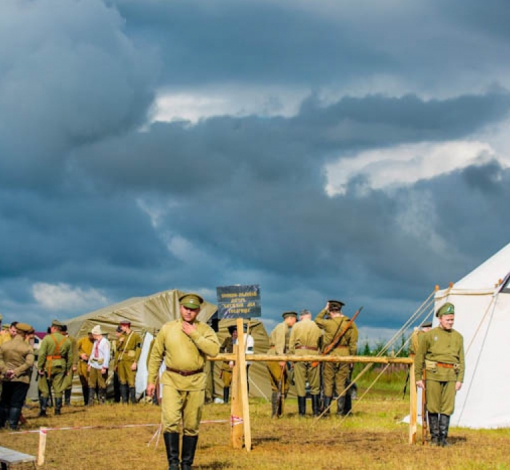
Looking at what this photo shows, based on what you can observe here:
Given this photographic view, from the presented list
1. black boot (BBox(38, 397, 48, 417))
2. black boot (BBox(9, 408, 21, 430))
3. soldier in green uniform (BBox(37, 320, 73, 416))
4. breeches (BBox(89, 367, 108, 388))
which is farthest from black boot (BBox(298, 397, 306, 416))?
breeches (BBox(89, 367, 108, 388))

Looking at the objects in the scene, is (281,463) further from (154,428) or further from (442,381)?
(154,428)

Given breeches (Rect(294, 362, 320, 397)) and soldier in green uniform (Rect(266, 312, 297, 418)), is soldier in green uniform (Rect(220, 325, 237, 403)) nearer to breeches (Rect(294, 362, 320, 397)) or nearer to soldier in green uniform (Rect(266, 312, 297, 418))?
soldier in green uniform (Rect(266, 312, 297, 418))

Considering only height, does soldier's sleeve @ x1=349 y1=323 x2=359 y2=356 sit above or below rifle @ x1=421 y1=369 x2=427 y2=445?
above

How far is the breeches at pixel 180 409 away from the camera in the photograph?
32.9 feet

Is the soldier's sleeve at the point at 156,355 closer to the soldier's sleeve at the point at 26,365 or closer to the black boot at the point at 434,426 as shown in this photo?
the black boot at the point at 434,426

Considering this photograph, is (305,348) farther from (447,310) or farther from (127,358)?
(127,358)

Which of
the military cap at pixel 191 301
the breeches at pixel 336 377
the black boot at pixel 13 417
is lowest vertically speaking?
the black boot at pixel 13 417

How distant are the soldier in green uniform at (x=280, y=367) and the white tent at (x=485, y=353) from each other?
3467 mm

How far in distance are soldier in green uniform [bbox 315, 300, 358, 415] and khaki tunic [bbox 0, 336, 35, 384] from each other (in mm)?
5699

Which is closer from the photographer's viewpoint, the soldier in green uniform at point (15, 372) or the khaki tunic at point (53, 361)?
the soldier in green uniform at point (15, 372)

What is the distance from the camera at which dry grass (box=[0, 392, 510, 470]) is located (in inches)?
445

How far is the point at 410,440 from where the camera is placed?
523 inches

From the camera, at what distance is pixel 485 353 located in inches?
655

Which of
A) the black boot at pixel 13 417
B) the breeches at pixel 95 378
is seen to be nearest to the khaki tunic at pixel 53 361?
the breeches at pixel 95 378
